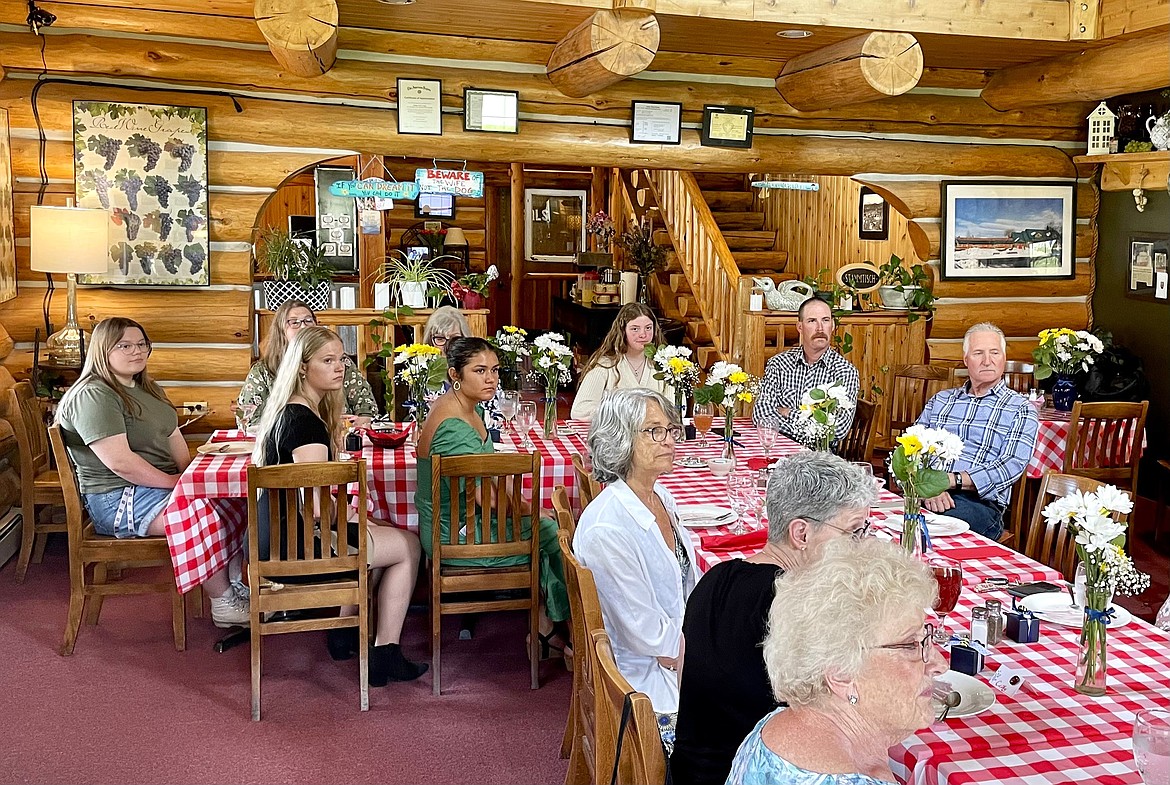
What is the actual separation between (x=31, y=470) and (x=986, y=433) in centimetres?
453

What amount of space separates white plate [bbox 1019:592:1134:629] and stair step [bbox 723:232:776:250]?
809 centimetres

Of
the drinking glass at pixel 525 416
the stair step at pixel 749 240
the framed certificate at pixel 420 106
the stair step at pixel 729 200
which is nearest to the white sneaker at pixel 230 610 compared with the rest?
the drinking glass at pixel 525 416

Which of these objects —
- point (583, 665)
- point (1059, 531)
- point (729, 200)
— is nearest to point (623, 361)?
point (1059, 531)

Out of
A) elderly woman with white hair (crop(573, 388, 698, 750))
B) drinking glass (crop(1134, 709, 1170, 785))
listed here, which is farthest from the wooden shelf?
drinking glass (crop(1134, 709, 1170, 785))

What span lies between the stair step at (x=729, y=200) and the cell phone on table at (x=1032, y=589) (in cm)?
836

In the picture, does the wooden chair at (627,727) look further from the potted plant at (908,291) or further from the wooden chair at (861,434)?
the potted plant at (908,291)

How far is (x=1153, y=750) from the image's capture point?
1.87 meters

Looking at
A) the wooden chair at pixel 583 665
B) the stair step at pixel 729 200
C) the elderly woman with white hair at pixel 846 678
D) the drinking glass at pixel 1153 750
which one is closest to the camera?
the elderly woman with white hair at pixel 846 678

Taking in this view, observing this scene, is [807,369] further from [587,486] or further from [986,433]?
[587,486]

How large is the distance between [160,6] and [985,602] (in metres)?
5.05

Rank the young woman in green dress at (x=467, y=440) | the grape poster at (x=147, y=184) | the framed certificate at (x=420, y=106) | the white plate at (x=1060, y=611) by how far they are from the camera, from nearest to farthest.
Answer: the white plate at (x=1060, y=611), the young woman in green dress at (x=467, y=440), the grape poster at (x=147, y=184), the framed certificate at (x=420, y=106)

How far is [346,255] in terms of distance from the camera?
39.6 ft

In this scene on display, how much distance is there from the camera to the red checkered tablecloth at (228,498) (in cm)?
443

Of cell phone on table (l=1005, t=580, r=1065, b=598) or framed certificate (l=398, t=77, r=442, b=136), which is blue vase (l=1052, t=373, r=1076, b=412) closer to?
cell phone on table (l=1005, t=580, r=1065, b=598)
